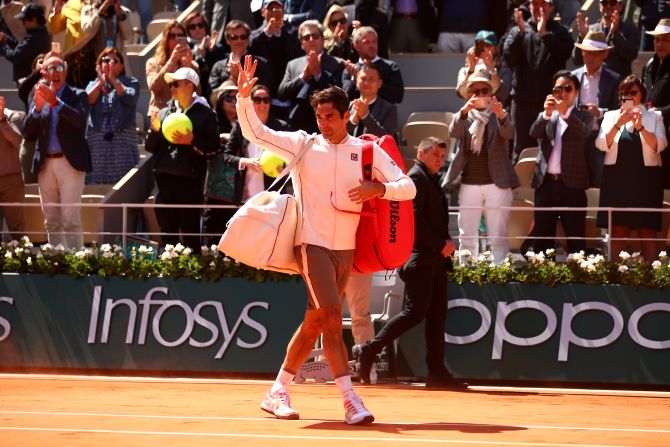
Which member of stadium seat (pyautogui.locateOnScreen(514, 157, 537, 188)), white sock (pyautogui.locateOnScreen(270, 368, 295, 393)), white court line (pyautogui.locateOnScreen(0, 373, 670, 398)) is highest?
stadium seat (pyautogui.locateOnScreen(514, 157, 537, 188))

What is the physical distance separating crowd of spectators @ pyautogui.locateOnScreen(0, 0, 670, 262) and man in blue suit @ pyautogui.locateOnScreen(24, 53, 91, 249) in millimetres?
16

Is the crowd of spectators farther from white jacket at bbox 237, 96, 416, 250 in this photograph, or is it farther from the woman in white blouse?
white jacket at bbox 237, 96, 416, 250

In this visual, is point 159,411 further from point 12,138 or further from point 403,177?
point 12,138

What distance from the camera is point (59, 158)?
15.4 meters

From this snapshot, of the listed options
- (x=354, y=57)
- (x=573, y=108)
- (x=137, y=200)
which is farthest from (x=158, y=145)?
(x=573, y=108)

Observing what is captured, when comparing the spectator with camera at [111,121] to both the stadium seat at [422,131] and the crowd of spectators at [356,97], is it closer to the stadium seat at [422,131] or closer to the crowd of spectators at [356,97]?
the crowd of spectators at [356,97]

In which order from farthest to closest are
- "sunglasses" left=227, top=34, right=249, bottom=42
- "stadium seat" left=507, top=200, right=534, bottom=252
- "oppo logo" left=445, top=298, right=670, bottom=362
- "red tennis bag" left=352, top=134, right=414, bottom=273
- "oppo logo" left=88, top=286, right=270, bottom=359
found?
1. "sunglasses" left=227, top=34, right=249, bottom=42
2. "stadium seat" left=507, top=200, right=534, bottom=252
3. "oppo logo" left=88, top=286, right=270, bottom=359
4. "oppo logo" left=445, top=298, right=670, bottom=362
5. "red tennis bag" left=352, top=134, right=414, bottom=273

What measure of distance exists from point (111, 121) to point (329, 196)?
7.42 meters

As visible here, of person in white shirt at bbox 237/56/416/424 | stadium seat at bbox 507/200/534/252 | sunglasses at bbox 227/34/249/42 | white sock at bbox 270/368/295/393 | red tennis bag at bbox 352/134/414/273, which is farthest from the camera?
sunglasses at bbox 227/34/249/42

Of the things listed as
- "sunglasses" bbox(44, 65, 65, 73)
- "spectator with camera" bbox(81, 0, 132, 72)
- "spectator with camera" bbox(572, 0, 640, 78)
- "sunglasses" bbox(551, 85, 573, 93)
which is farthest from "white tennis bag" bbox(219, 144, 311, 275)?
"spectator with camera" bbox(81, 0, 132, 72)

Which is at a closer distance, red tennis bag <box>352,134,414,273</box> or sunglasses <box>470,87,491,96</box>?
red tennis bag <box>352,134,414,273</box>

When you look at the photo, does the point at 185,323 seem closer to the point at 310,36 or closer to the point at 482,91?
the point at 310,36

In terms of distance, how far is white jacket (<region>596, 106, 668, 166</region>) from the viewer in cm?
1428

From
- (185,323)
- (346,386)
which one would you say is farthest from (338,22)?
(346,386)
